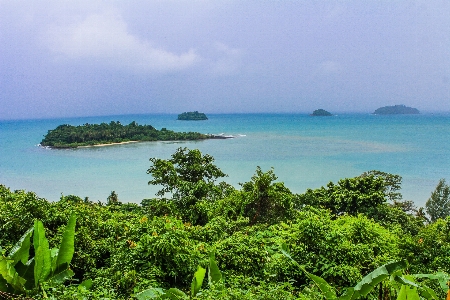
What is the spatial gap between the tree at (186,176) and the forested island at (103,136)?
4866cm

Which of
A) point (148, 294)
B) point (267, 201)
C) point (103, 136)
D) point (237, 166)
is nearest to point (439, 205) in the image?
point (267, 201)

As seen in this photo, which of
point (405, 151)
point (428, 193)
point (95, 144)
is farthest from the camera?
point (95, 144)

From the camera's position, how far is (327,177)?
3069cm

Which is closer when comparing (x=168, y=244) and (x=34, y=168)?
(x=168, y=244)

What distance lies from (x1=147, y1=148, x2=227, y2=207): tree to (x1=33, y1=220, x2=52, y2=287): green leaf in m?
7.32

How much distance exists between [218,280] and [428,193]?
25.3 metres

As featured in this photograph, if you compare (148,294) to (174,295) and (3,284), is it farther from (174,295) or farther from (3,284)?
(3,284)

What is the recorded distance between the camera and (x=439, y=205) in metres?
17.8

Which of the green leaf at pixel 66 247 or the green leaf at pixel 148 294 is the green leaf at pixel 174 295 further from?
the green leaf at pixel 66 247

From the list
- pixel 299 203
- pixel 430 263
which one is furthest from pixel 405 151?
pixel 430 263

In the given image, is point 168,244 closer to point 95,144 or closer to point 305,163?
point 305,163

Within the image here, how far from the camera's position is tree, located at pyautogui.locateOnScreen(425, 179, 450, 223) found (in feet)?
57.7

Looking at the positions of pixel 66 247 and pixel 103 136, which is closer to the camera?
pixel 66 247

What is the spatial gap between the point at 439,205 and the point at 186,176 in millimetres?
14422
